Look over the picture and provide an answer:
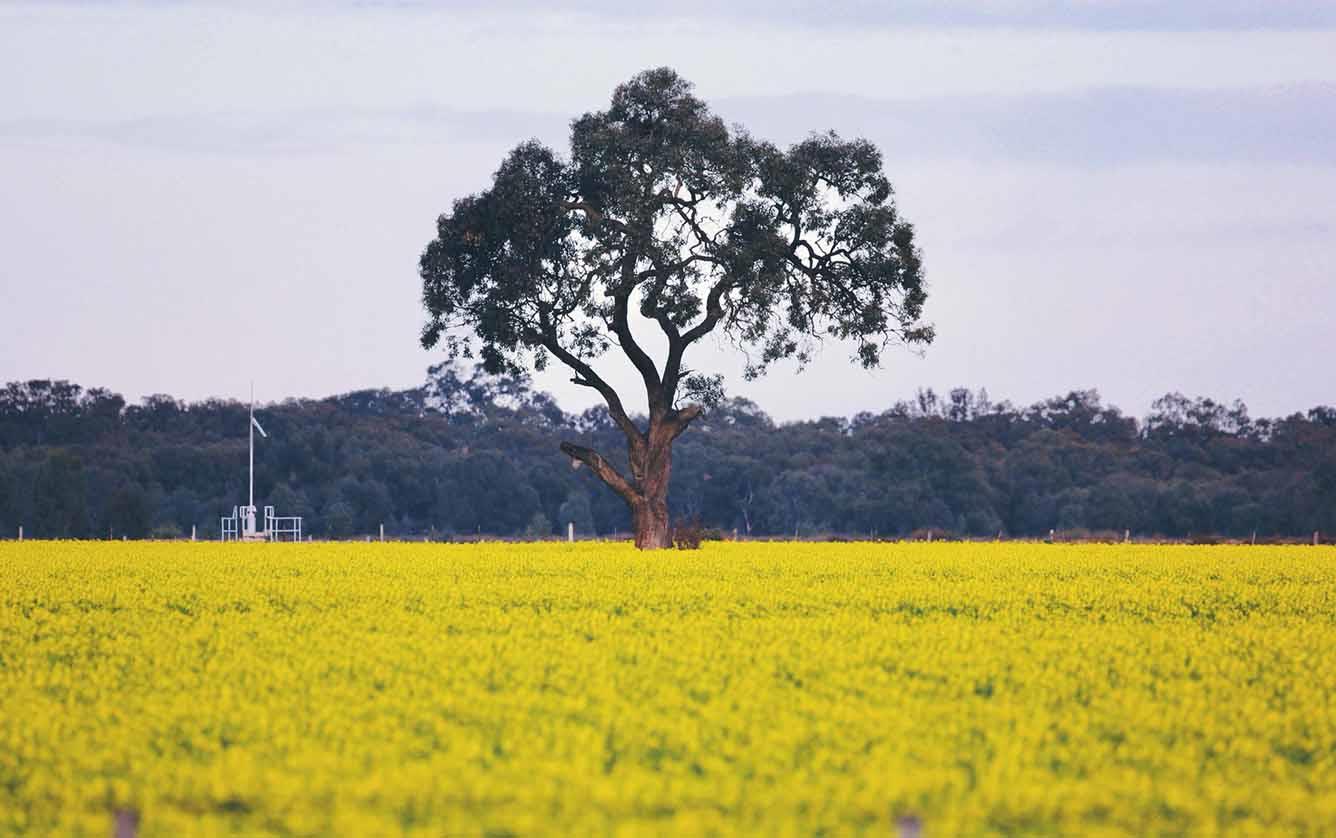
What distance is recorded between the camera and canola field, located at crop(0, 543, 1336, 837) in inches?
507

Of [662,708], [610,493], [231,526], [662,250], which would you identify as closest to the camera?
[662,708]

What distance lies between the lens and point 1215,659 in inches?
907

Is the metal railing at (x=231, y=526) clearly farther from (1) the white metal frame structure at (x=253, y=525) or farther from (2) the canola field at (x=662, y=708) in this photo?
(2) the canola field at (x=662, y=708)

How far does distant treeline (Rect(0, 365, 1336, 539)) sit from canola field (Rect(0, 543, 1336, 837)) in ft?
190

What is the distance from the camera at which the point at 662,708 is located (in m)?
17.8

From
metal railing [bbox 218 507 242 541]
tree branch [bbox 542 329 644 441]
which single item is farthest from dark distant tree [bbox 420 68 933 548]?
metal railing [bbox 218 507 242 541]

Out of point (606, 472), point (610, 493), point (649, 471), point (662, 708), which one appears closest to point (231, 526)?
point (610, 493)

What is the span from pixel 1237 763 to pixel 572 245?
38.7m

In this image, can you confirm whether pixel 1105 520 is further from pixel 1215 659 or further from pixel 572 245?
pixel 1215 659

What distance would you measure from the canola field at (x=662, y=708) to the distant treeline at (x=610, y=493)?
190 feet

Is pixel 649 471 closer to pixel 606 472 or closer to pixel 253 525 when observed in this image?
pixel 606 472

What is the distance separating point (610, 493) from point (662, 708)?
283 feet

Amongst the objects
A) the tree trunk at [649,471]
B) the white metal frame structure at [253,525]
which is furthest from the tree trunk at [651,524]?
the white metal frame structure at [253,525]

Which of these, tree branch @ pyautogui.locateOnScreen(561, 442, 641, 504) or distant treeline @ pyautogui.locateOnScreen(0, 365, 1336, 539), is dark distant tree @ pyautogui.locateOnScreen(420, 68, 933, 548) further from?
distant treeline @ pyautogui.locateOnScreen(0, 365, 1336, 539)
